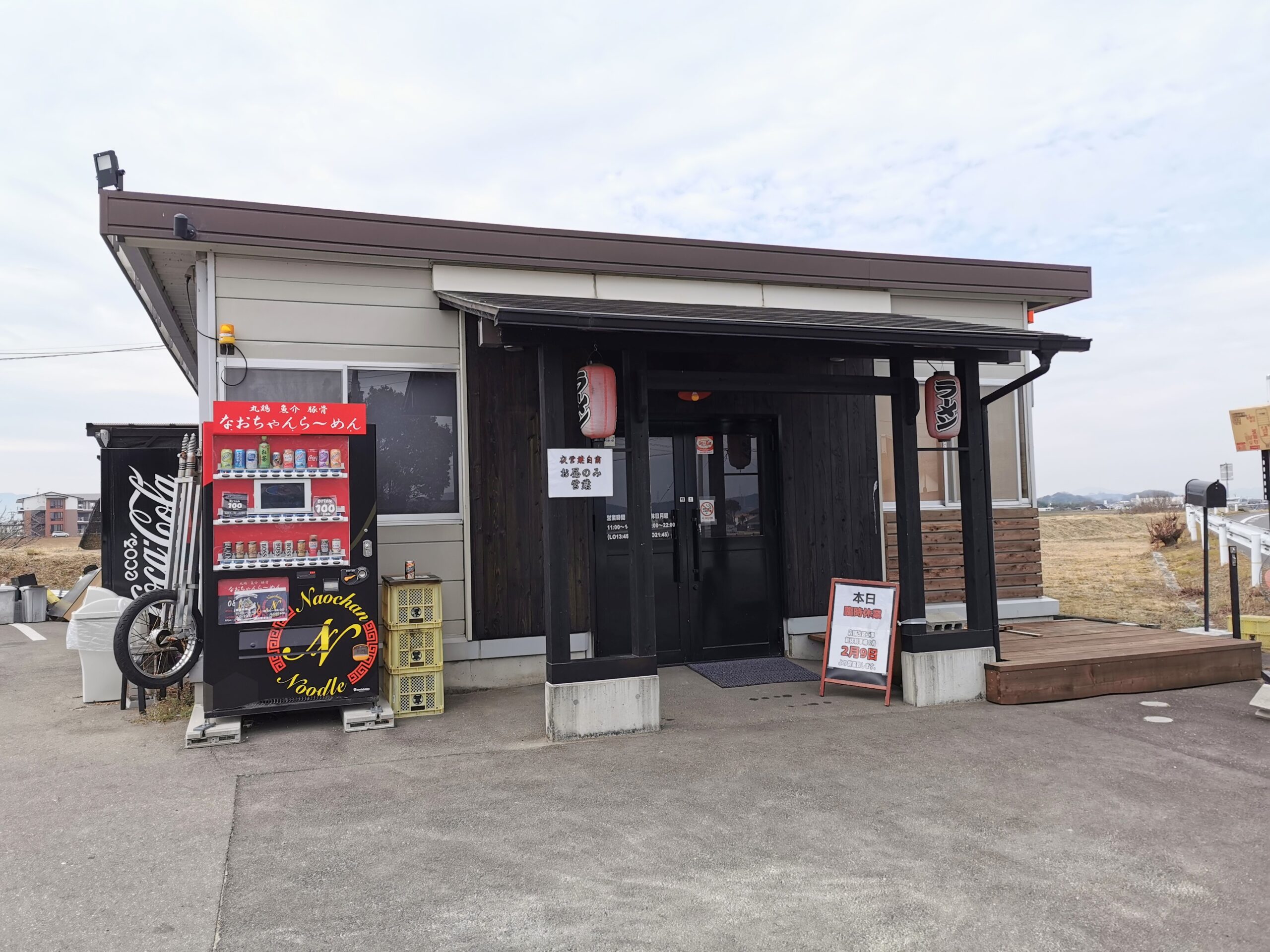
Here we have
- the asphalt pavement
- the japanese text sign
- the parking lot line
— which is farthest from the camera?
the parking lot line

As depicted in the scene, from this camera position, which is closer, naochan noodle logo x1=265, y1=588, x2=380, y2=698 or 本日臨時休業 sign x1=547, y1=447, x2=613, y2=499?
本日臨時休業 sign x1=547, y1=447, x2=613, y2=499

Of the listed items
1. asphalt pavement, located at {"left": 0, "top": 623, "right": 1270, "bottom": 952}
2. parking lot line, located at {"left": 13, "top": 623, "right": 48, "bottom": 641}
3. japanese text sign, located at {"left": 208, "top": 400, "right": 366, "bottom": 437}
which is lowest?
asphalt pavement, located at {"left": 0, "top": 623, "right": 1270, "bottom": 952}

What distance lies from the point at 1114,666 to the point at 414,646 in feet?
16.5

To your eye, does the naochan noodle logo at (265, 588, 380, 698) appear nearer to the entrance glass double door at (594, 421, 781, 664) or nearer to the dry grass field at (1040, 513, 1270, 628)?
the entrance glass double door at (594, 421, 781, 664)

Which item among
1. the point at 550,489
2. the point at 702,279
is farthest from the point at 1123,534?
the point at 550,489

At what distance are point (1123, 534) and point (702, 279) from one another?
26.9m

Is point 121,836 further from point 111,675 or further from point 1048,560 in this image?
point 1048,560

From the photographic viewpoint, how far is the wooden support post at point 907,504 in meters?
5.86

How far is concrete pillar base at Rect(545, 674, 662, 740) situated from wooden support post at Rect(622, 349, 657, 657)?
0.22 meters

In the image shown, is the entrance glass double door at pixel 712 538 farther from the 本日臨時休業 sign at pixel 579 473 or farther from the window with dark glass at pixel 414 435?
the 本日臨時休業 sign at pixel 579 473

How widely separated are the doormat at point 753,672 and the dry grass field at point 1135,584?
4085 millimetres

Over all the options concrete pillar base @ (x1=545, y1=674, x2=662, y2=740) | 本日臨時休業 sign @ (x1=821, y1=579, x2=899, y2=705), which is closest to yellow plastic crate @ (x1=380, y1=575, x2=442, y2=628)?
concrete pillar base @ (x1=545, y1=674, x2=662, y2=740)

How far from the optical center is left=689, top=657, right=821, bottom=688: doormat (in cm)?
655

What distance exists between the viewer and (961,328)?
5.80 m
